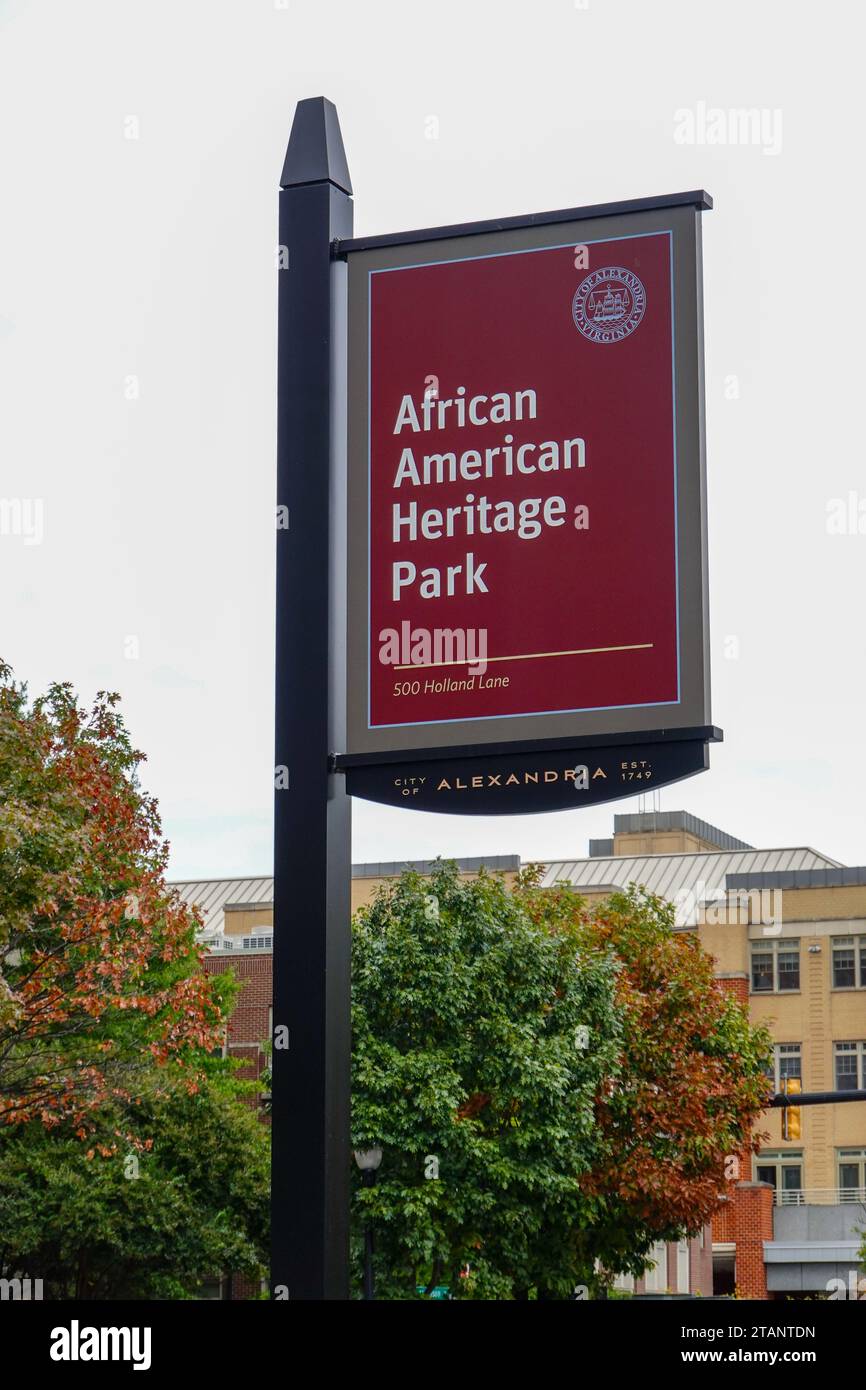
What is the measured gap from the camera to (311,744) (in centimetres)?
979

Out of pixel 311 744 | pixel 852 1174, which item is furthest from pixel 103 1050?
pixel 852 1174

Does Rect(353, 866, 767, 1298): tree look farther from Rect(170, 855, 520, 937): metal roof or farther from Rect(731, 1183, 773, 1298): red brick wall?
Rect(170, 855, 520, 937): metal roof

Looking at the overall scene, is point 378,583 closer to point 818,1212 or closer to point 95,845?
point 95,845

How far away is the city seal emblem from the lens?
9.62m

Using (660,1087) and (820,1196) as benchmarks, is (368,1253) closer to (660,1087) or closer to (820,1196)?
(660,1087)

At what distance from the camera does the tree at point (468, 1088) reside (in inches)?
1167

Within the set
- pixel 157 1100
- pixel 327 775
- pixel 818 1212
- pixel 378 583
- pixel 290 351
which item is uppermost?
pixel 290 351

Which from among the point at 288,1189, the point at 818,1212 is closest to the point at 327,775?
the point at 288,1189

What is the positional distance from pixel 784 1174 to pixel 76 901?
5278 cm

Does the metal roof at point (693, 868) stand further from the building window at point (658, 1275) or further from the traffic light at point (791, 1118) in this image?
the traffic light at point (791, 1118)

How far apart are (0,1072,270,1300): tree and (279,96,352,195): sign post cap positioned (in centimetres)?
2767

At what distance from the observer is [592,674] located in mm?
9484

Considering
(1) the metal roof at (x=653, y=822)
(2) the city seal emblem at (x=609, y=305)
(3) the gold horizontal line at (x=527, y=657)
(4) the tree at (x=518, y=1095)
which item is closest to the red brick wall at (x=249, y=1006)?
(4) the tree at (x=518, y=1095)
